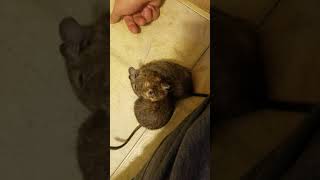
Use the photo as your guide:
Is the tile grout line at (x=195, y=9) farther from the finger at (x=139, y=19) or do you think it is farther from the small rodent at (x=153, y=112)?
the small rodent at (x=153, y=112)

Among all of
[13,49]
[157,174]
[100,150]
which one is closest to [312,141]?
[157,174]

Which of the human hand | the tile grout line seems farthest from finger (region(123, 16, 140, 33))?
the tile grout line

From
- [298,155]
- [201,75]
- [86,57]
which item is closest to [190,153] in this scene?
[298,155]

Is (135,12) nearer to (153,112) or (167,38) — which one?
(167,38)

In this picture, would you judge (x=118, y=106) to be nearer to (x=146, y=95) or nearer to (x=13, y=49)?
(x=146, y=95)

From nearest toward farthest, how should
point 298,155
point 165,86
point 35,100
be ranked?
point 298,155
point 35,100
point 165,86

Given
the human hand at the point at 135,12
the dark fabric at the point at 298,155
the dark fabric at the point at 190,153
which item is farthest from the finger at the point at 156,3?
the dark fabric at the point at 298,155

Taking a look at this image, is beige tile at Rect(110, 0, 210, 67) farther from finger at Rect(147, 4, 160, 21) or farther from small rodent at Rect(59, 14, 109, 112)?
small rodent at Rect(59, 14, 109, 112)
